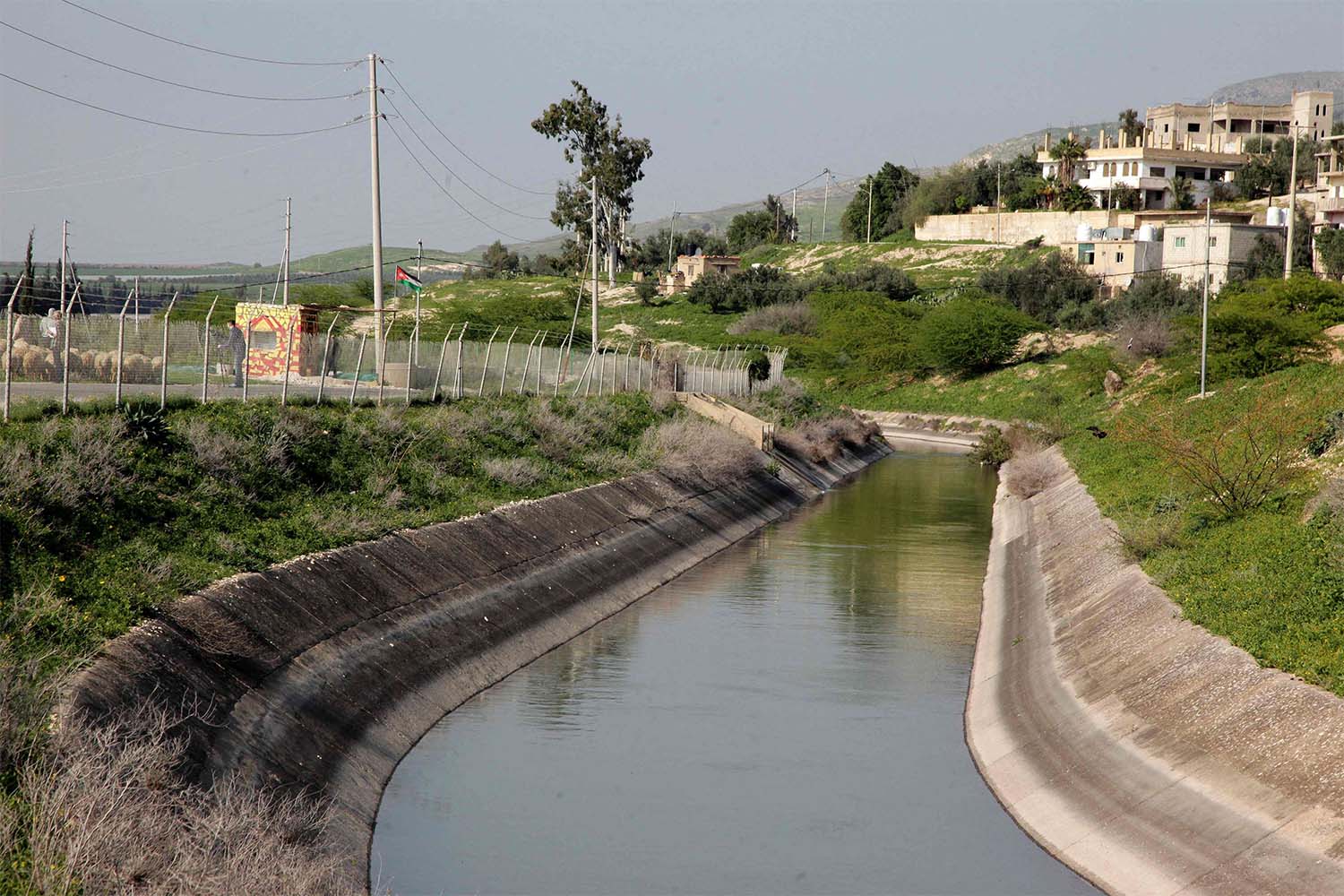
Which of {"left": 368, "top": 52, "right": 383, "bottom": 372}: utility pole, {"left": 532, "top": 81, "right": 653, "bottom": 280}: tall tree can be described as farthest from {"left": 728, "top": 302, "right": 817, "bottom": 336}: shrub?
{"left": 368, "top": 52, "right": 383, "bottom": 372}: utility pole

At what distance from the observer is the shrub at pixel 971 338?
9188 centimetres

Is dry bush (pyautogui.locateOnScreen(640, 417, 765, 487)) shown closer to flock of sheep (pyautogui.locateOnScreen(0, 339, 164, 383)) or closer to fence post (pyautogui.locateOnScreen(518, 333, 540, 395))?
fence post (pyautogui.locateOnScreen(518, 333, 540, 395))

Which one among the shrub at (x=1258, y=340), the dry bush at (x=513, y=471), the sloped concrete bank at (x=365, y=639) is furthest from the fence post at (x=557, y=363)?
the shrub at (x=1258, y=340)

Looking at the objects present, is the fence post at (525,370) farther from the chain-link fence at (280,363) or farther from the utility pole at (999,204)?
the utility pole at (999,204)

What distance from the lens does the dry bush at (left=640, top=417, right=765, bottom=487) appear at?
4675cm

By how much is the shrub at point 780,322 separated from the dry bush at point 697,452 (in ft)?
197

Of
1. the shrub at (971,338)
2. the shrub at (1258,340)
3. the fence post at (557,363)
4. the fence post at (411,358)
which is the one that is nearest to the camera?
the fence post at (411,358)

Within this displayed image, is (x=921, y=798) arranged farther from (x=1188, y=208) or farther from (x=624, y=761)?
(x=1188, y=208)

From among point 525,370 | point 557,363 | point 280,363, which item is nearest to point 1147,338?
point 557,363

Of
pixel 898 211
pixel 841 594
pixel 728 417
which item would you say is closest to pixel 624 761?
pixel 841 594

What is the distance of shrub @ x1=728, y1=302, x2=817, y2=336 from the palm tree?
138 ft

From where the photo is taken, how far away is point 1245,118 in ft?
587

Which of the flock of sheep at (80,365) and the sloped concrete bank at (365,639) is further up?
the flock of sheep at (80,365)

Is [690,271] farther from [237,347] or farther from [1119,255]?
[237,347]
